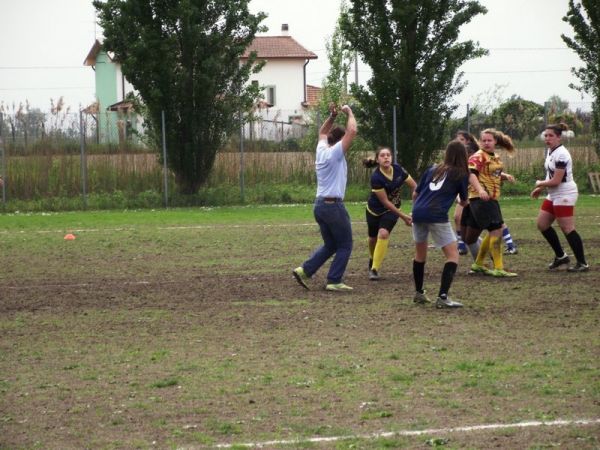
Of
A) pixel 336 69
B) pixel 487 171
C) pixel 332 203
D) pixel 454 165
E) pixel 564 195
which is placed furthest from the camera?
pixel 336 69

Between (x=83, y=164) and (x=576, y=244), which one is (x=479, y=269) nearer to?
(x=576, y=244)

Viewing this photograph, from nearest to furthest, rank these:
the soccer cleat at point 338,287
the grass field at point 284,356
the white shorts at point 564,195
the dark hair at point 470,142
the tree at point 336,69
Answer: the grass field at point 284,356
the soccer cleat at point 338,287
the white shorts at point 564,195
the dark hair at point 470,142
the tree at point 336,69

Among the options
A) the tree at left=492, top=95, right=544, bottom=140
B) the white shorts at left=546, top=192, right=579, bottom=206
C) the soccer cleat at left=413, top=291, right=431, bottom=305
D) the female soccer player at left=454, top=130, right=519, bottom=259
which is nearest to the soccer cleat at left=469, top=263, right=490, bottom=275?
the female soccer player at left=454, top=130, right=519, bottom=259

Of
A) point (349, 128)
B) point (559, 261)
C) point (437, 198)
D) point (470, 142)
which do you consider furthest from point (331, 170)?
point (559, 261)

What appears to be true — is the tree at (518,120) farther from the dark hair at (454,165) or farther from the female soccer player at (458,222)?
the dark hair at (454,165)

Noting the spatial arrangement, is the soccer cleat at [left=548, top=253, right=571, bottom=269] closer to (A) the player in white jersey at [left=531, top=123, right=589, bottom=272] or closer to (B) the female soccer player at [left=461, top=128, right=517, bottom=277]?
(A) the player in white jersey at [left=531, top=123, right=589, bottom=272]

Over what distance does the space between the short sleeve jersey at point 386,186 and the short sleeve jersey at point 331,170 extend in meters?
1.34

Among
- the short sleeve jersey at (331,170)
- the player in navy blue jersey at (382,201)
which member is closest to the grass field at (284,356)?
the player in navy blue jersey at (382,201)

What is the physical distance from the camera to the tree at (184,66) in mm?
30969

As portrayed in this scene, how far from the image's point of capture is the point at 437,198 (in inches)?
454

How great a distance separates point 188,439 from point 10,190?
24913mm

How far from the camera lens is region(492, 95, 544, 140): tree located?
1361 inches

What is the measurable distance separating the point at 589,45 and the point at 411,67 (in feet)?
17.7

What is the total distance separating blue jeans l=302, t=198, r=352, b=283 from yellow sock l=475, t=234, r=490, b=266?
2.02 metres
